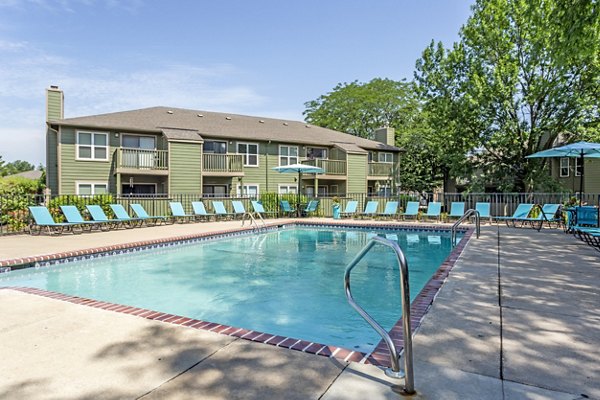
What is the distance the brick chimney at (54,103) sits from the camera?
57.7 feet

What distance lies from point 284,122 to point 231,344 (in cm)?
2527

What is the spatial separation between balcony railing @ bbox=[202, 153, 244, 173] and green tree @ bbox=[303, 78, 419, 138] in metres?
19.2

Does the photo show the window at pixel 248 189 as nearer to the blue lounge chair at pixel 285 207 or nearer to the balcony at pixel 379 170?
the blue lounge chair at pixel 285 207

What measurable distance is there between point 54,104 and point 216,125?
8.20 meters

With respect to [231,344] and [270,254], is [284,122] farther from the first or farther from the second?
[231,344]

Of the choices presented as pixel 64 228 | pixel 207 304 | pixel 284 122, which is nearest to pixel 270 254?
pixel 207 304

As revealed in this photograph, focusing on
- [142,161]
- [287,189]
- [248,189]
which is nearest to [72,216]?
[142,161]

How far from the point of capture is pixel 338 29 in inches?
743

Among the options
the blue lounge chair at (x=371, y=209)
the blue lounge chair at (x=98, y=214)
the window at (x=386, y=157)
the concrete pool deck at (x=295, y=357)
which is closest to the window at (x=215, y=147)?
the blue lounge chair at (x=98, y=214)

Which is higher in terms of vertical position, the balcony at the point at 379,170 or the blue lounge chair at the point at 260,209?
the balcony at the point at 379,170

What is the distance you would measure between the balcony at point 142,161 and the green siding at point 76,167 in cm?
121

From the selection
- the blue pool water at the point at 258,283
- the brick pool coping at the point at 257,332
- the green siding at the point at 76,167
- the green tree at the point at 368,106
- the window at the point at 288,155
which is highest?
the green tree at the point at 368,106

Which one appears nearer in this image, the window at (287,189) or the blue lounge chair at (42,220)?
the blue lounge chair at (42,220)

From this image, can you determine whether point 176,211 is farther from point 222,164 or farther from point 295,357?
point 295,357
